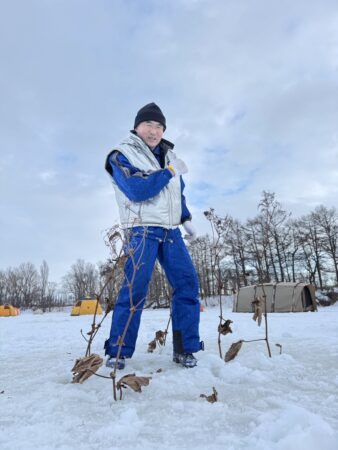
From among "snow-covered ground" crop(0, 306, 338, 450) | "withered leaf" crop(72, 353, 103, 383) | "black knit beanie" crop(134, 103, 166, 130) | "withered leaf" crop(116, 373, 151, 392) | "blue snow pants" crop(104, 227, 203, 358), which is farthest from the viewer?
"black knit beanie" crop(134, 103, 166, 130)

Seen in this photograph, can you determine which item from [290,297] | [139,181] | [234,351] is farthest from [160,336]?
[290,297]

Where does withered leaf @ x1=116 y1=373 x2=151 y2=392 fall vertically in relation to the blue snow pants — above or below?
below

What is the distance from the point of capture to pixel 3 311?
23.2 m

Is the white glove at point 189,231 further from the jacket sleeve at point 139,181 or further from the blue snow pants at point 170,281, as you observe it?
the jacket sleeve at point 139,181

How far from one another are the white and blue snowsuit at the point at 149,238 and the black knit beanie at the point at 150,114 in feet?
0.57

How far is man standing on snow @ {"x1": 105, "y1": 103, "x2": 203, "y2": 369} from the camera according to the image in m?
2.29

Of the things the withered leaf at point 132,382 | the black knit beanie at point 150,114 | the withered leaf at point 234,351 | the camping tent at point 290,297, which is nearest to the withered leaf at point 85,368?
the withered leaf at point 132,382

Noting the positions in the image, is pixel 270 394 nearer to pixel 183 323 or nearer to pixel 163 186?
pixel 183 323

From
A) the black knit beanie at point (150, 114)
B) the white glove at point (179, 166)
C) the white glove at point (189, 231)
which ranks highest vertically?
the black knit beanie at point (150, 114)

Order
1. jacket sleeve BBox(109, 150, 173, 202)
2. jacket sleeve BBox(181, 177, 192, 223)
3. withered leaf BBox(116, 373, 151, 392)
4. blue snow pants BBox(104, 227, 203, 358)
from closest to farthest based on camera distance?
withered leaf BBox(116, 373, 151, 392), blue snow pants BBox(104, 227, 203, 358), jacket sleeve BBox(109, 150, 173, 202), jacket sleeve BBox(181, 177, 192, 223)

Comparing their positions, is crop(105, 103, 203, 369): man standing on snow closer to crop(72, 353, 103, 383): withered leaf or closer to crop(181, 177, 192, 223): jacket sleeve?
crop(181, 177, 192, 223): jacket sleeve

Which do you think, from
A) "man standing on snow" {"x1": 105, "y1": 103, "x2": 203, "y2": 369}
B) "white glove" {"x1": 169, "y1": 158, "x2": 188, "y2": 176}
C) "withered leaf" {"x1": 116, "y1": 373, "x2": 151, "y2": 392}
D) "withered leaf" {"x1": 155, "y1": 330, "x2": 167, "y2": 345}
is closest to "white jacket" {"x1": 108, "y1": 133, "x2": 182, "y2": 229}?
"man standing on snow" {"x1": 105, "y1": 103, "x2": 203, "y2": 369}

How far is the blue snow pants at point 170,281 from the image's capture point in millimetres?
2252

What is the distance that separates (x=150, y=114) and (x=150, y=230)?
3.33 ft
